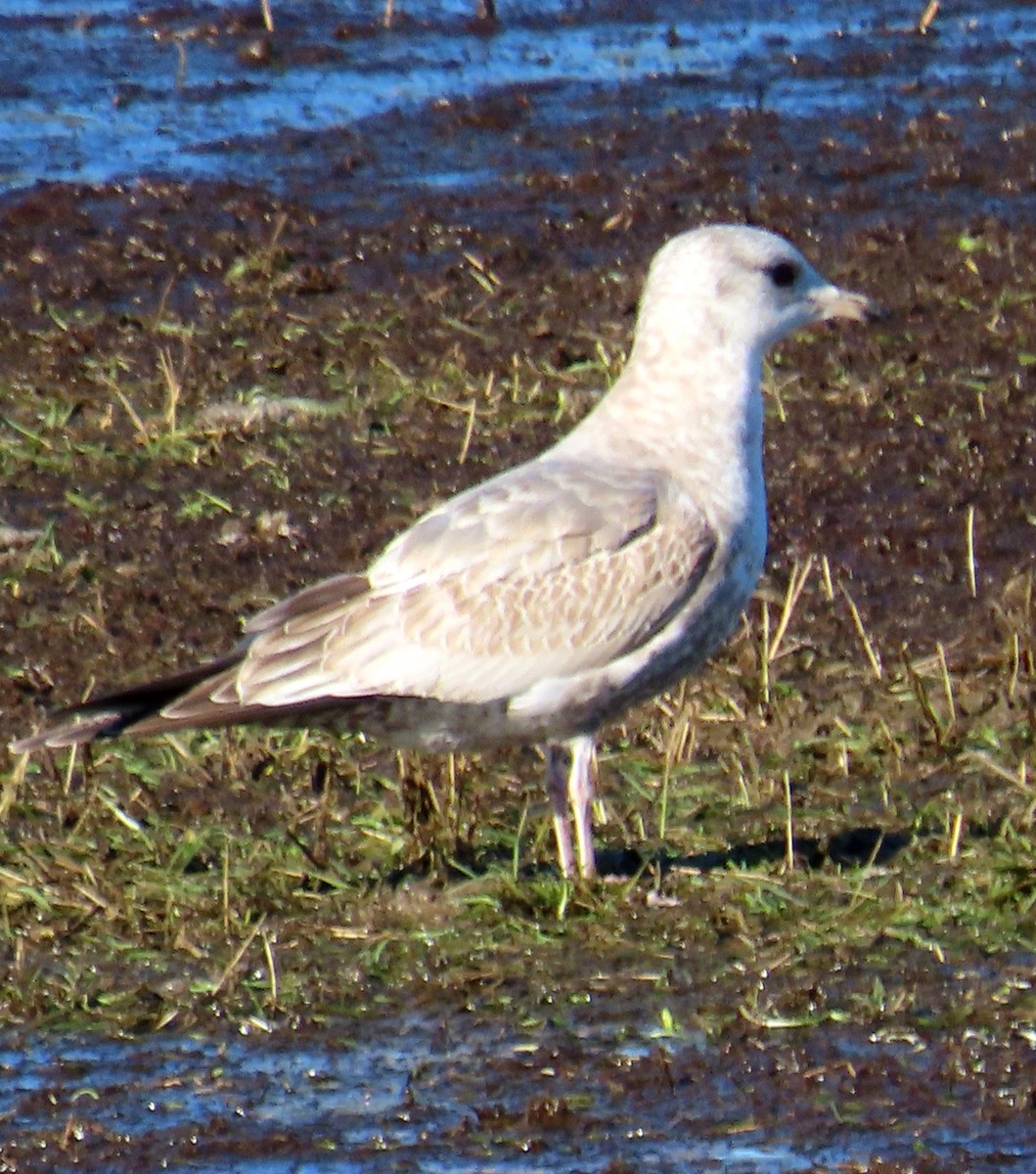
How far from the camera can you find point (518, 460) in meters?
9.16

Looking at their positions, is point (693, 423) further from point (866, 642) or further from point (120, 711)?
point (120, 711)

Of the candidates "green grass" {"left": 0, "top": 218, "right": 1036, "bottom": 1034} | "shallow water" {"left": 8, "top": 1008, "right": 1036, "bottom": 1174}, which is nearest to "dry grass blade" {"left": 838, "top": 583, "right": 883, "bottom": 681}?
"green grass" {"left": 0, "top": 218, "right": 1036, "bottom": 1034}

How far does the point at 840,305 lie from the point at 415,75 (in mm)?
7299

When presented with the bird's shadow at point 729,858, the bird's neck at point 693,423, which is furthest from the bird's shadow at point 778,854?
the bird's neck at point 693,423

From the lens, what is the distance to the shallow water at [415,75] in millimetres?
12875

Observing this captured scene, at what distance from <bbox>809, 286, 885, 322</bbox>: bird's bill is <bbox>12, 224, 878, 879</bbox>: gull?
52 cm

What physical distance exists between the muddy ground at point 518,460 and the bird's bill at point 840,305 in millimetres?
926

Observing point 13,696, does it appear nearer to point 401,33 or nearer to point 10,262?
point 10,262

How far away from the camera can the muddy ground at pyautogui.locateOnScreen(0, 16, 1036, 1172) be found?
571cm

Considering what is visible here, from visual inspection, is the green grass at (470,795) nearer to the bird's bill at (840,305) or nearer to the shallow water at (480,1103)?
the shallow water at (480,1103)

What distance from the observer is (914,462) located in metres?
8.94

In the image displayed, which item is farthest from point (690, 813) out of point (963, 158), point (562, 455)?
point (963, 158)

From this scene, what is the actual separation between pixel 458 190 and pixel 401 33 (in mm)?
2781

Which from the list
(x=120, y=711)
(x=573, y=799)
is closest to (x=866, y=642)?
(x=573, y=799)
